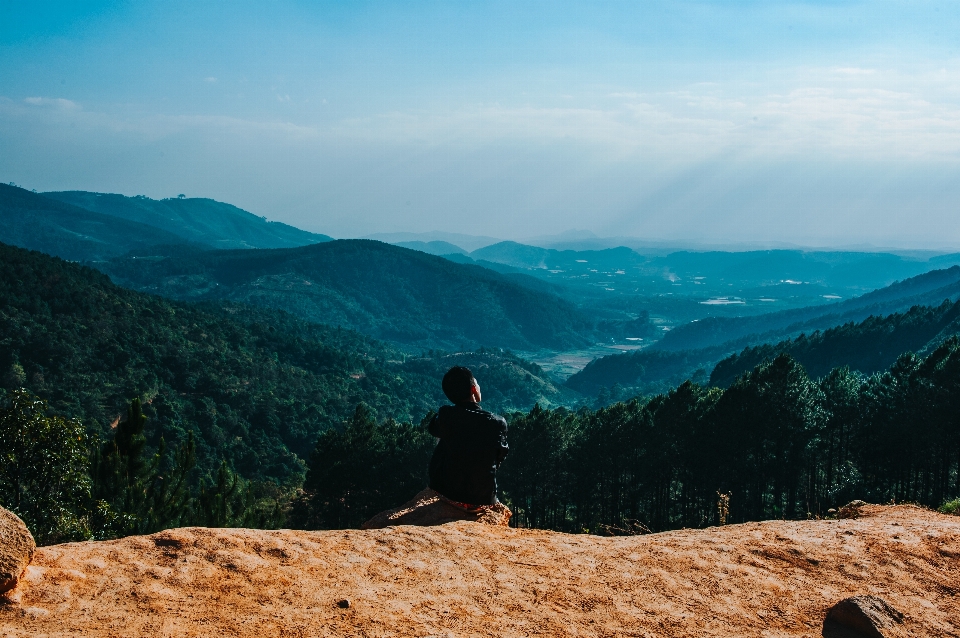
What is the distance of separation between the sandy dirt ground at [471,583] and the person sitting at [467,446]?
0.87 m

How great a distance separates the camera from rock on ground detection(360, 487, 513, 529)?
9.95 m

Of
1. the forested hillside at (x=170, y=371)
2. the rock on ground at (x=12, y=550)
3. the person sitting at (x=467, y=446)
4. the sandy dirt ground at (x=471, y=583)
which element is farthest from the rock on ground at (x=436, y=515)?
the forested hillside at (x=170, y=371)

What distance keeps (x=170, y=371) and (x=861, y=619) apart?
8917cm

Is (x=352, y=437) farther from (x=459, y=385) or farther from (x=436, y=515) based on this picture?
(x=459, y=385)

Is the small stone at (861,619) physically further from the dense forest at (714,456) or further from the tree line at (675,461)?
the dense forest at (714,456)

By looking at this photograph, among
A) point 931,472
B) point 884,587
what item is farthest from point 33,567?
point 931,472

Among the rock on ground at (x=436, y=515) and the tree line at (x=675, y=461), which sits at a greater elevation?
the rock on ground at (x=436, y=515)

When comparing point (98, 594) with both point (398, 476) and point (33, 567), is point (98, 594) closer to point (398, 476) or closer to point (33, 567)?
point (33, 567)

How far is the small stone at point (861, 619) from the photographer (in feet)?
21.4

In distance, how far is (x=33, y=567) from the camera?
641cm

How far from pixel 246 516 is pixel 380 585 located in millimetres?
25843

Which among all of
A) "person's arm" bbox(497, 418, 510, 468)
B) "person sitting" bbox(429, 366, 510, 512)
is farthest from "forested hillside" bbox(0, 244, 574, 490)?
"person's arm" bbox(497, 418, 510, 468)

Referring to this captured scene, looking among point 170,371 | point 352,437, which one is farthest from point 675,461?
point 170,371

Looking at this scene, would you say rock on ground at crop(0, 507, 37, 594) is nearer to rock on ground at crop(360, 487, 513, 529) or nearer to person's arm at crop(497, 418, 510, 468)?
rock on ground at crop(360, 487, 513, 529)
